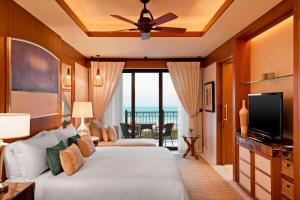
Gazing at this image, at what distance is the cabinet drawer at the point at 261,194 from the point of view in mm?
3179

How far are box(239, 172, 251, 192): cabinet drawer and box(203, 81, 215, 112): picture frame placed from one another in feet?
6.81

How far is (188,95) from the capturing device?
6.76 m

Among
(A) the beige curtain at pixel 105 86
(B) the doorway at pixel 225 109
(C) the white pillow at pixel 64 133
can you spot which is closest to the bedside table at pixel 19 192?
(C) the white pillow at pixel 64 133

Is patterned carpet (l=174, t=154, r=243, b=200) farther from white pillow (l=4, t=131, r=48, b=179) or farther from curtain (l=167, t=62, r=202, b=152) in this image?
white pillow (l=4, t=131, r=48, b=179)

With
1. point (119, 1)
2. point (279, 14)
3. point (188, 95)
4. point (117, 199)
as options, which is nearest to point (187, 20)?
point (119, 1)

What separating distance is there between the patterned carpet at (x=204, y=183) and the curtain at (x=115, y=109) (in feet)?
7.12

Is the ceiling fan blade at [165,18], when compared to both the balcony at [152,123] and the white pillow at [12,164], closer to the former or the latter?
the white pillow at [12,164]

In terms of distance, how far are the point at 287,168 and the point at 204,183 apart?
1.80 m

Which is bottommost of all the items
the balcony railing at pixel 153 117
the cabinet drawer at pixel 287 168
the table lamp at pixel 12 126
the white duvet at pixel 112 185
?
the white duvet at pixel 112 185

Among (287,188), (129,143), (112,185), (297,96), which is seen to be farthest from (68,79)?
(287,188)

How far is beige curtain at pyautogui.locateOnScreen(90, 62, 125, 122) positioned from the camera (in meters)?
6.71

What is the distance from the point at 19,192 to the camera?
2.11 meters

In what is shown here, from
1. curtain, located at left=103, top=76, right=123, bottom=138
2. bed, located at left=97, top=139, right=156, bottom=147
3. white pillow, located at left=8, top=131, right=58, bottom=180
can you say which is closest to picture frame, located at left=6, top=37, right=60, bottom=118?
white pillow, located at left=8, top=131, right=58, bottom=180

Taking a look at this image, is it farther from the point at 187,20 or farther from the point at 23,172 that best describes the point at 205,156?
the point at 23,172
